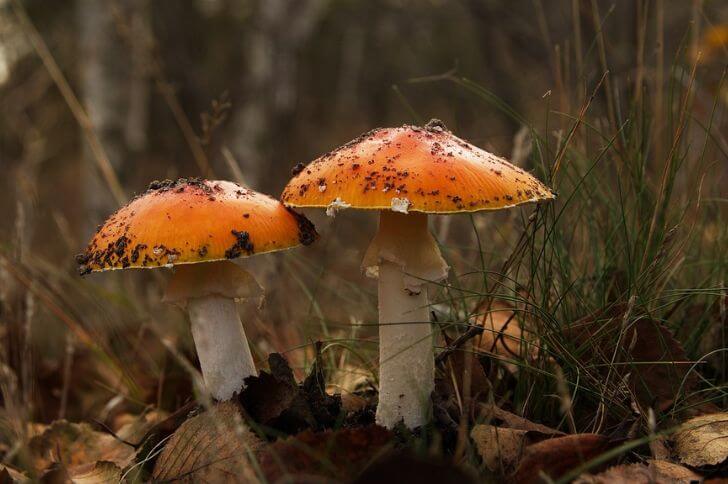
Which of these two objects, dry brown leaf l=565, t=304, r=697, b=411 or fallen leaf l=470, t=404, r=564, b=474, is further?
dry brown leaf l=565, t=304, r=697, b=411

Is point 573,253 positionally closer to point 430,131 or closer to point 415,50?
point 430,131

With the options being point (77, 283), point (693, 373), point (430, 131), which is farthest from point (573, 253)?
point (77, 283)

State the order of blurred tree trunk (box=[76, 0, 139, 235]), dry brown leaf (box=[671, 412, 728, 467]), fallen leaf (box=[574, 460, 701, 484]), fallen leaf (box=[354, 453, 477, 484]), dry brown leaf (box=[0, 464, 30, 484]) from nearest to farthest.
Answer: fallen leaf (box=[354, 453, 477, 484]) → fallen leaf (box=[574, 460, 701, 484]) → dry brown leaf (box=[671, 412, 728, 467]) → dry brown leaf (box=[0, 464, 30, 484]) → blurred tree trunk (box=[76, 0, 139, 235])

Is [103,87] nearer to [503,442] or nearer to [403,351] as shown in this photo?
[403,351]

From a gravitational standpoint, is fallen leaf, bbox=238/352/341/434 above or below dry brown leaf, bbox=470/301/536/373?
above

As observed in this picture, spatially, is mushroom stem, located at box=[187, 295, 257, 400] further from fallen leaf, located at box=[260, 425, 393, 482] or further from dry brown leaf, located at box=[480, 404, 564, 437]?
dry brown leaf, located at box=[480, 404, 564, 437]

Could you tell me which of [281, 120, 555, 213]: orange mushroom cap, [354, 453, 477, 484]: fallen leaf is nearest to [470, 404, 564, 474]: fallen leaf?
[354, 453, 477, 484]: fallen leaf
